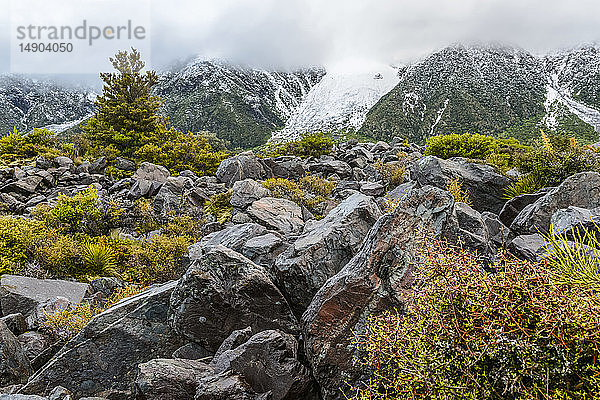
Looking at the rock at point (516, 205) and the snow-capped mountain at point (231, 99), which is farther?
the snow-capped mountain at point (231, 99)

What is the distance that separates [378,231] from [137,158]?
23.5 meters

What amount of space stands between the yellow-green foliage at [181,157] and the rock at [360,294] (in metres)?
19.7

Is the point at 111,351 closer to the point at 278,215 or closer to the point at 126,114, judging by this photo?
the point at 278,215

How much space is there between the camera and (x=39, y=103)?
11938 centimetres

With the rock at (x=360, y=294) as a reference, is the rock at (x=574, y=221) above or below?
above

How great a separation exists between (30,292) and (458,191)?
33.6ft

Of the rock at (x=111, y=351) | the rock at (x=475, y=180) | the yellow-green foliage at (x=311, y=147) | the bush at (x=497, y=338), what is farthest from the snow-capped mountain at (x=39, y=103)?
the bush at (x=497, y=338)

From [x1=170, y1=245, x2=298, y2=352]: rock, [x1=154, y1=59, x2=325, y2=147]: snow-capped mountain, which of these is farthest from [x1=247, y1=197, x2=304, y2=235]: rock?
[x1=154, y1=59, x2=325, y2=147]: snow-capped mountain

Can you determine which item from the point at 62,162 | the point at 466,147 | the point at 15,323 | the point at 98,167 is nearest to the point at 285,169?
the point at 466,147

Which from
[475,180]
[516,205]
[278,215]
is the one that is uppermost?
[475,180]

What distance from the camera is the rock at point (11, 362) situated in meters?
5.45

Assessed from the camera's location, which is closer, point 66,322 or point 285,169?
point 66,322

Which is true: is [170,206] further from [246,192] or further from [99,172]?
[99,172]

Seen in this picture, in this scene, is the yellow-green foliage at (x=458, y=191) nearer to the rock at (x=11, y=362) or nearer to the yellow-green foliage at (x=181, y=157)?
the rock at (x=11, y=362)
